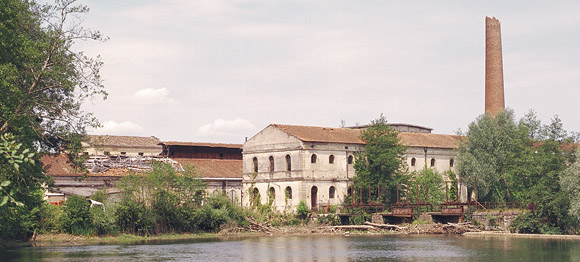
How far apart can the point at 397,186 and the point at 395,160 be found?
223 centimetres

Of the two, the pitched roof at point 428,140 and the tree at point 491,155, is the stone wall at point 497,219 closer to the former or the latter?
the tree at point 491,155

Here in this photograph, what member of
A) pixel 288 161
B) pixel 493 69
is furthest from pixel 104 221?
pixel 493 69

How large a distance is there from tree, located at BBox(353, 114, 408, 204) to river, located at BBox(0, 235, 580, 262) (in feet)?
41.6

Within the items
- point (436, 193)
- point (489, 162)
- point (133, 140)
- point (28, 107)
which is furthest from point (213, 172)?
point (28, 107)

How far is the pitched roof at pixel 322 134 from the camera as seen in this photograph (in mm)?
57000

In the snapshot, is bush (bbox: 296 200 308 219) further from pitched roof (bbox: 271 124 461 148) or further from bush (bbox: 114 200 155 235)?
bush (bbox: 114 200 155 235)

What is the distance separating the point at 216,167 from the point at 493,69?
25554mm

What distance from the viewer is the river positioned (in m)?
30.4

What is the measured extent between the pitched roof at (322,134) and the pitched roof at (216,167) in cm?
675

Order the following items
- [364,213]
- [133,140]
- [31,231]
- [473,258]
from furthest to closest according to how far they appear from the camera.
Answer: [133,140] < [364,213] < [31,231] < [473,258]

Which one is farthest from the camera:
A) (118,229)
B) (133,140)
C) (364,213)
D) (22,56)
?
(133,140)

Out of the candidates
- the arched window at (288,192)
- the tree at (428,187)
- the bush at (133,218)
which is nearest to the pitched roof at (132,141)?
the arched window at (288,192)

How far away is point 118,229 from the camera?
143 ft

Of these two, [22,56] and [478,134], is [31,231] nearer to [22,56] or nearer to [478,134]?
[22,56]
